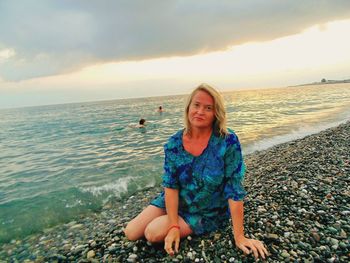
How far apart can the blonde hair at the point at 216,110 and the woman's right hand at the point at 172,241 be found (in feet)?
5.72

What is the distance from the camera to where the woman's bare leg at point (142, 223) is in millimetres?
5473

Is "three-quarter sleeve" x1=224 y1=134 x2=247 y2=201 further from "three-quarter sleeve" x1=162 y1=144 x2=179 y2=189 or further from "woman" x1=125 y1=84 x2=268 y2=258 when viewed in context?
"three-quarter sleeve" x1=162 y1=144 x2=179 y2=189

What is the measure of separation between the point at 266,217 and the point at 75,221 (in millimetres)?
5753

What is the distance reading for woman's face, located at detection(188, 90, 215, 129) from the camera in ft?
15.5

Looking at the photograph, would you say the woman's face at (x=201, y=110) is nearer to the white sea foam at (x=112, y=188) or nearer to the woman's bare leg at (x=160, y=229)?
the woman's bare leg at (x=160, y=229)

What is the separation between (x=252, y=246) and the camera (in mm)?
4621

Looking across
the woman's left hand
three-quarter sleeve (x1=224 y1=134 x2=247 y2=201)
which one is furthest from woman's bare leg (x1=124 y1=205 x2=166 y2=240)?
the woman's left hand

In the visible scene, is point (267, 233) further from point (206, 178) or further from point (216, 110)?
point (216, 110)

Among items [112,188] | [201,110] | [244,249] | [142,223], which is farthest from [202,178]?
[112,188]

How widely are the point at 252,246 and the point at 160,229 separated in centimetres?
158

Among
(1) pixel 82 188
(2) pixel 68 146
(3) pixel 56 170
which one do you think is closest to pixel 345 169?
(1) pixel 82 188

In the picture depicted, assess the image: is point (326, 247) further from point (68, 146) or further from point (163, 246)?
point (68, 146)

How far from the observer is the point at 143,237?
18.2 ft

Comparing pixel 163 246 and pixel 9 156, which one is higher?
pixel 163 246
